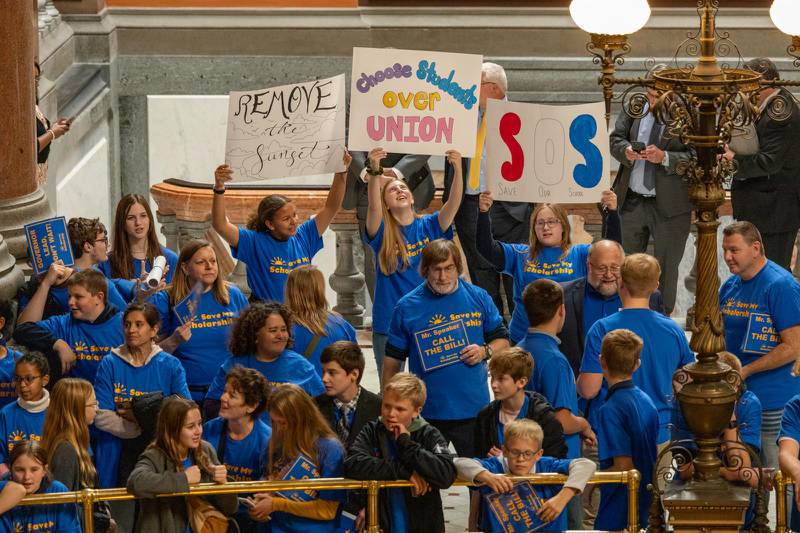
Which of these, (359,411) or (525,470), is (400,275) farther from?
(525,470)

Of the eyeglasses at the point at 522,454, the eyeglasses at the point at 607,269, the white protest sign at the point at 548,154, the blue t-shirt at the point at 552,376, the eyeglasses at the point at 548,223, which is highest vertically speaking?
the white protest sign at the point at 548,154

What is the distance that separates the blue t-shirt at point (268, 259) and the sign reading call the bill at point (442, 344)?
132cm

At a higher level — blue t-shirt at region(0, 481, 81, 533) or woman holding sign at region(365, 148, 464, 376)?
woman holding sign at region(365, 148, 464, 376)

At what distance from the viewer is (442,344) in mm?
10719

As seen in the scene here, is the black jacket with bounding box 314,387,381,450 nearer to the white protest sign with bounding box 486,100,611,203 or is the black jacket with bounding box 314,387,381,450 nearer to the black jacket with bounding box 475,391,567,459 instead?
the black jacket with bounding box 475,391,567,459

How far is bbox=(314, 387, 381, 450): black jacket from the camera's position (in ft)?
32.1

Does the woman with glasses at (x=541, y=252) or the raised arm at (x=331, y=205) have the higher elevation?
the raised arm at (x=331, y=205)

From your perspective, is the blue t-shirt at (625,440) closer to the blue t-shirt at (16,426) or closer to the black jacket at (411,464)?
the black jacket at (411,464)

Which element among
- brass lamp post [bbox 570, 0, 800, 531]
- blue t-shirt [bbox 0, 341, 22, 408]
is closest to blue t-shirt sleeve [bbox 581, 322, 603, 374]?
brass lamp post [bbox 570, 0, 800, 531]

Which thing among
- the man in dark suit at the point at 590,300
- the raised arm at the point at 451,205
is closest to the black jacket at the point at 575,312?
the man in dark suit at the point at 590,300

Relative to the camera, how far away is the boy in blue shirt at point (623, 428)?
9.75m

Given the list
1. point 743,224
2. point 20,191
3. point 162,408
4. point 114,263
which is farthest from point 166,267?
point 743,224

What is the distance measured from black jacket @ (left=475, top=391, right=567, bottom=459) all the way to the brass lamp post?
0.60 metres

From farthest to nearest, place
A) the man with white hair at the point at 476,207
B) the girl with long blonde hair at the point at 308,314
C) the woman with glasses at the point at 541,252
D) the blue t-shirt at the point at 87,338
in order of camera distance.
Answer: the man with white hair at the point at 476,207
the woman with glasses at the point at 541,252
the girl with long blonde hair at the point at 308,314
the blue t-shirt at the point at 87,338
